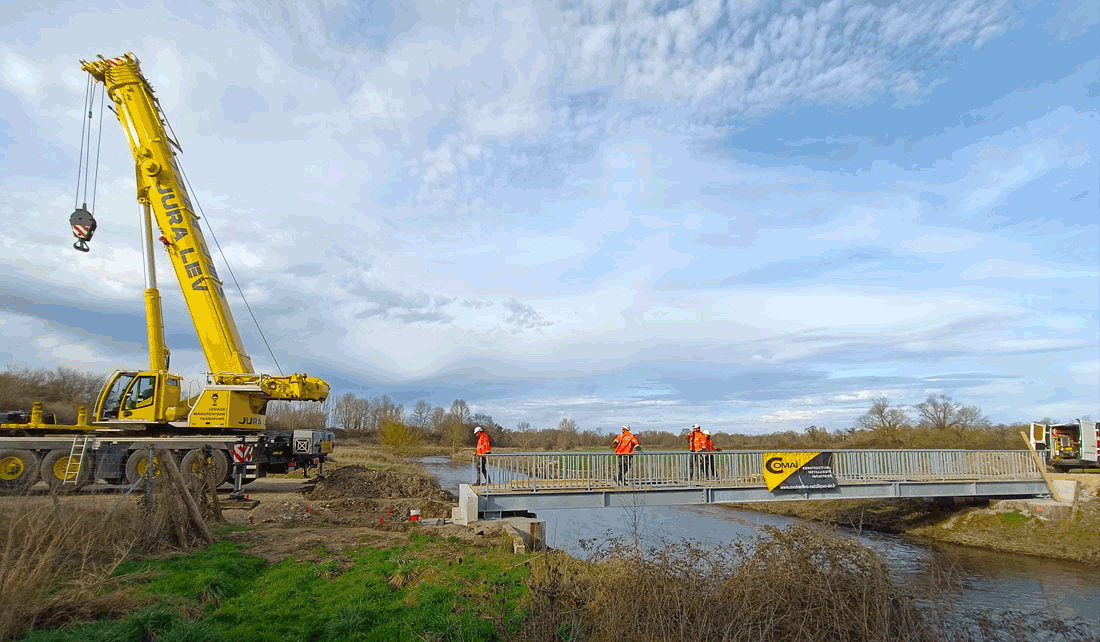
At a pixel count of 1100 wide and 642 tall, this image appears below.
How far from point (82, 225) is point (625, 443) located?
13937 mm

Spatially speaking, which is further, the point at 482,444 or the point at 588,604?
the point at 482,444

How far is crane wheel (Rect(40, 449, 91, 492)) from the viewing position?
14.5 meters

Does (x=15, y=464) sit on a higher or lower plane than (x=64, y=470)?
higher

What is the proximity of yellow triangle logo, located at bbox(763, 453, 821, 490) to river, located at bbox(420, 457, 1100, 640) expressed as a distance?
110 cm

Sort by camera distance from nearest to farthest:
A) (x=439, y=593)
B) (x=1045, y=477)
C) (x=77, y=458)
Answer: (x=439, y=593) < (x=77, y=458) < (x=1045, y=477)

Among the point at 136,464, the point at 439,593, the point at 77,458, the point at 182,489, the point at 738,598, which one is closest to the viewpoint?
the point at 738,598

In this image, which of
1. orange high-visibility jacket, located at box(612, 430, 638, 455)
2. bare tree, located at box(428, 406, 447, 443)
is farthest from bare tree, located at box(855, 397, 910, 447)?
bare tree, located at box(428, 406, 447, 443)

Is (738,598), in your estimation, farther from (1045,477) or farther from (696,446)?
(1045,477)

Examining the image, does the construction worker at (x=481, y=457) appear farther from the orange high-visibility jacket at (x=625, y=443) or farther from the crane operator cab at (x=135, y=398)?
the crane operator cab at (x=135, y=398)

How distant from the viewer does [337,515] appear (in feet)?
44.4

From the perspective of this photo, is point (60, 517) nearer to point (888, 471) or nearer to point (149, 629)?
point (149, 629)

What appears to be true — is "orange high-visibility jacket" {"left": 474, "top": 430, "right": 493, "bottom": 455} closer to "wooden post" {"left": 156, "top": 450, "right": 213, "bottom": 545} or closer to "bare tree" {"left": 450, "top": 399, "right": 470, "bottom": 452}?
"wooden post" {"left": 156, "top": 450, "right": 213, "bottom": 545}

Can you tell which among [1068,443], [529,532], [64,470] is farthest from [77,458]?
[1068,443]

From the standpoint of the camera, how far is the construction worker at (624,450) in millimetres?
13613
